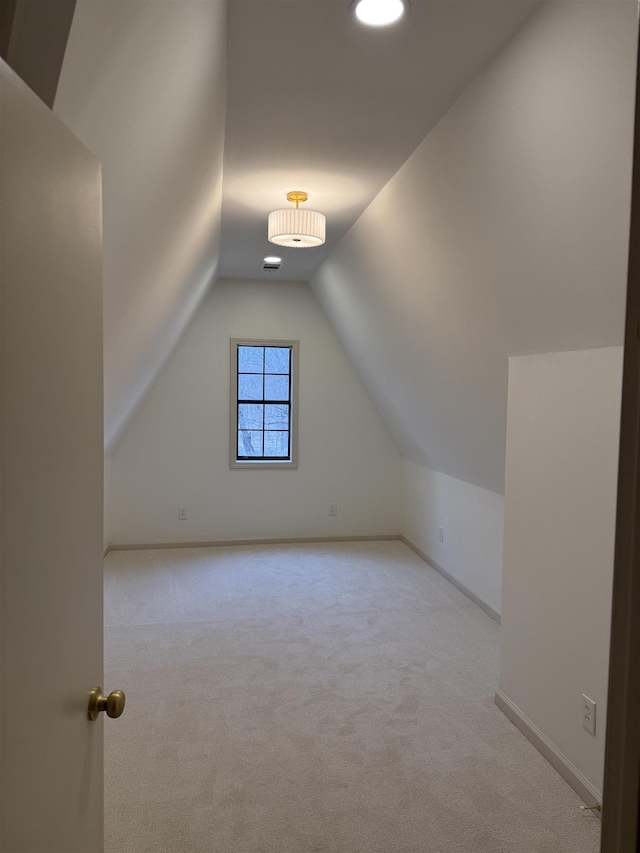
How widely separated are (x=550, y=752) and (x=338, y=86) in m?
2.77

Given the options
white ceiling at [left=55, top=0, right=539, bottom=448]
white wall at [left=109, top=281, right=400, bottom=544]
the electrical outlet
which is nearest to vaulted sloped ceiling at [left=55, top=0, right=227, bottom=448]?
white ceiling at [left=55, top=0, right=539, bottom=448]

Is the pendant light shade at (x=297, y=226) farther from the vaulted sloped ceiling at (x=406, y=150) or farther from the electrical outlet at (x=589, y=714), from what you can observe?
the electrical outlet at (x=589, y=714)

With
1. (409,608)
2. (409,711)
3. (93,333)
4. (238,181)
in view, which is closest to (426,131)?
(238,181)

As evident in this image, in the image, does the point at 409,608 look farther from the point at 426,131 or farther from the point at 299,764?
the point at 426,131

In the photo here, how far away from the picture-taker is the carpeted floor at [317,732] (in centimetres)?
217

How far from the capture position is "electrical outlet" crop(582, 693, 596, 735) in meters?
2.34

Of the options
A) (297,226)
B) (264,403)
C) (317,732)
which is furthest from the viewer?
(264,403)

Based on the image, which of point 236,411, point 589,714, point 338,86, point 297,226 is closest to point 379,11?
point 338,86

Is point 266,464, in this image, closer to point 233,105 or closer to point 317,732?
point 317,732

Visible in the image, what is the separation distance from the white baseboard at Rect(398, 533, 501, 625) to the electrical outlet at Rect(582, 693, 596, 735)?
1.78 m

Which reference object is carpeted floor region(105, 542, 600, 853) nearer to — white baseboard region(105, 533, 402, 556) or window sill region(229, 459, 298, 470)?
white baseboard region(105, 533, 402, 556)

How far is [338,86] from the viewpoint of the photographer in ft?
7.91

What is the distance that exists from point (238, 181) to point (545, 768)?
315 cm

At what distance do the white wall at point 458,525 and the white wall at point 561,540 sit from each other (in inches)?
51.7
